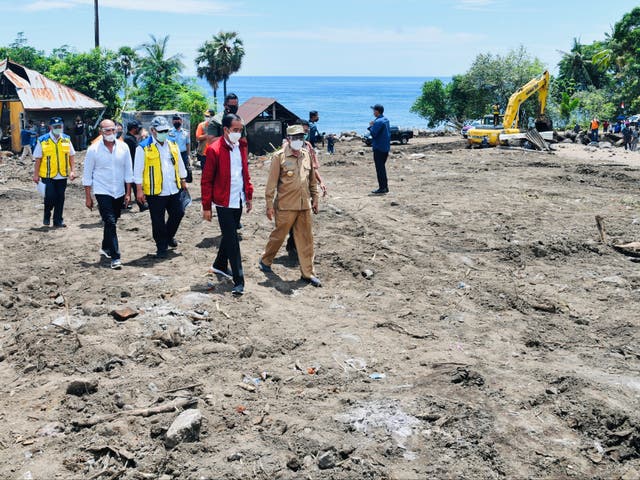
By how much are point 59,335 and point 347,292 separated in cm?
314

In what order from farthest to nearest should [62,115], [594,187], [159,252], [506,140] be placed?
[62,115]
[506,140]
[594,187]
[159,252]

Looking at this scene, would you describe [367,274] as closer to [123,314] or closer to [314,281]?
[314,281]

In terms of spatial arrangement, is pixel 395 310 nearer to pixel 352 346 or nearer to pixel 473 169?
pixel 352 346

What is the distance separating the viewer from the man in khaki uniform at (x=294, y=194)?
7.65 m

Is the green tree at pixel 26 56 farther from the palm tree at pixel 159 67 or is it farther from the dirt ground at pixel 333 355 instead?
the dirt ground at pixel 333 355

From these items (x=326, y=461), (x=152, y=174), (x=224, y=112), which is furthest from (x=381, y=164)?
(x=326, y=461)

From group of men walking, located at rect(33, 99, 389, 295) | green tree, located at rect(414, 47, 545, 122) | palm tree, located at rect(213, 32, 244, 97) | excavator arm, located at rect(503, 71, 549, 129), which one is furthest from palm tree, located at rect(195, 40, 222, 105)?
group of men walking, located at rect(33, 99, 389, 295)

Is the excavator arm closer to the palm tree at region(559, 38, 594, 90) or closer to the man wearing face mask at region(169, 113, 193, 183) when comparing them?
the man wearing face mask at region(169, 113, 193, 183)

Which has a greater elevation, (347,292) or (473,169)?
(473,169)

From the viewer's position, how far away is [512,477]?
422 cm

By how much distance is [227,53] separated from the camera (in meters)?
58.5

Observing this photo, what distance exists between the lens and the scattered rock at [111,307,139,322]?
636 centimetres

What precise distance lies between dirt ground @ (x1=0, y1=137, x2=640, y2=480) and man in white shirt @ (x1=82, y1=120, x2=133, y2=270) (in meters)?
0.37

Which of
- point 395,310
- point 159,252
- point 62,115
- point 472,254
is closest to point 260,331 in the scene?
point 395,310
